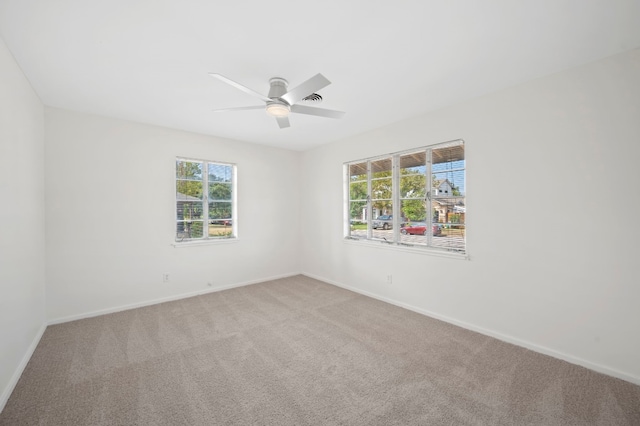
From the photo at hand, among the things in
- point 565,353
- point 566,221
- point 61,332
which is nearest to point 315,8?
point 566,221

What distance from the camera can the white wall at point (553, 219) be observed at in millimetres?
2166

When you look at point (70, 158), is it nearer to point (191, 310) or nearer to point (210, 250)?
point (210, 250)

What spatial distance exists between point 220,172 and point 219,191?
34 cm

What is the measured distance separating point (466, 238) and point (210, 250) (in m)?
3.89

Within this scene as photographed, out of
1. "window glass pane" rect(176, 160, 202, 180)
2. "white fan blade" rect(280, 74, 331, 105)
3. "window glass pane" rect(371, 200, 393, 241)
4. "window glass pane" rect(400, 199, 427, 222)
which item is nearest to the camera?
"white fan blade" rect(280, 74, 331, 105)

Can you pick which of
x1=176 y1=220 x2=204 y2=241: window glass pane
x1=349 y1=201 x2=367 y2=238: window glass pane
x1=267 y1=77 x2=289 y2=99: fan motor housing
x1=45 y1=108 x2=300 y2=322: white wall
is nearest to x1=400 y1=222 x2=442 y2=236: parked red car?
x1=349 y1=201 x2=367 y2=238: window glass pane

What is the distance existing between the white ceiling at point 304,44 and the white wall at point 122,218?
2.30 ft

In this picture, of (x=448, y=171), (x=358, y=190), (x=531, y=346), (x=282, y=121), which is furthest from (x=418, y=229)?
(x=282, y=121)

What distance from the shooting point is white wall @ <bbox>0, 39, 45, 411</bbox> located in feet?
6.61

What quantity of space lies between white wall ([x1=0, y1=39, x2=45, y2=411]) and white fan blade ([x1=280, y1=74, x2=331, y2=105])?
2.19 metres

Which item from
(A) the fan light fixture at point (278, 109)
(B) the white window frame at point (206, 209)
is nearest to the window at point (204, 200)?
(B) the white window frame at point (206, 209)

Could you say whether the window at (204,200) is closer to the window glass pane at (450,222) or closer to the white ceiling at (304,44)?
the white ceiling at (304,44)

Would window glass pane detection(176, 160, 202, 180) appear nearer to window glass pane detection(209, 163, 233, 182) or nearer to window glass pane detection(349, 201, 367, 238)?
window glass pane detection(209, 163, 233, 182)

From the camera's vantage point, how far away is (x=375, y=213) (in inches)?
173
